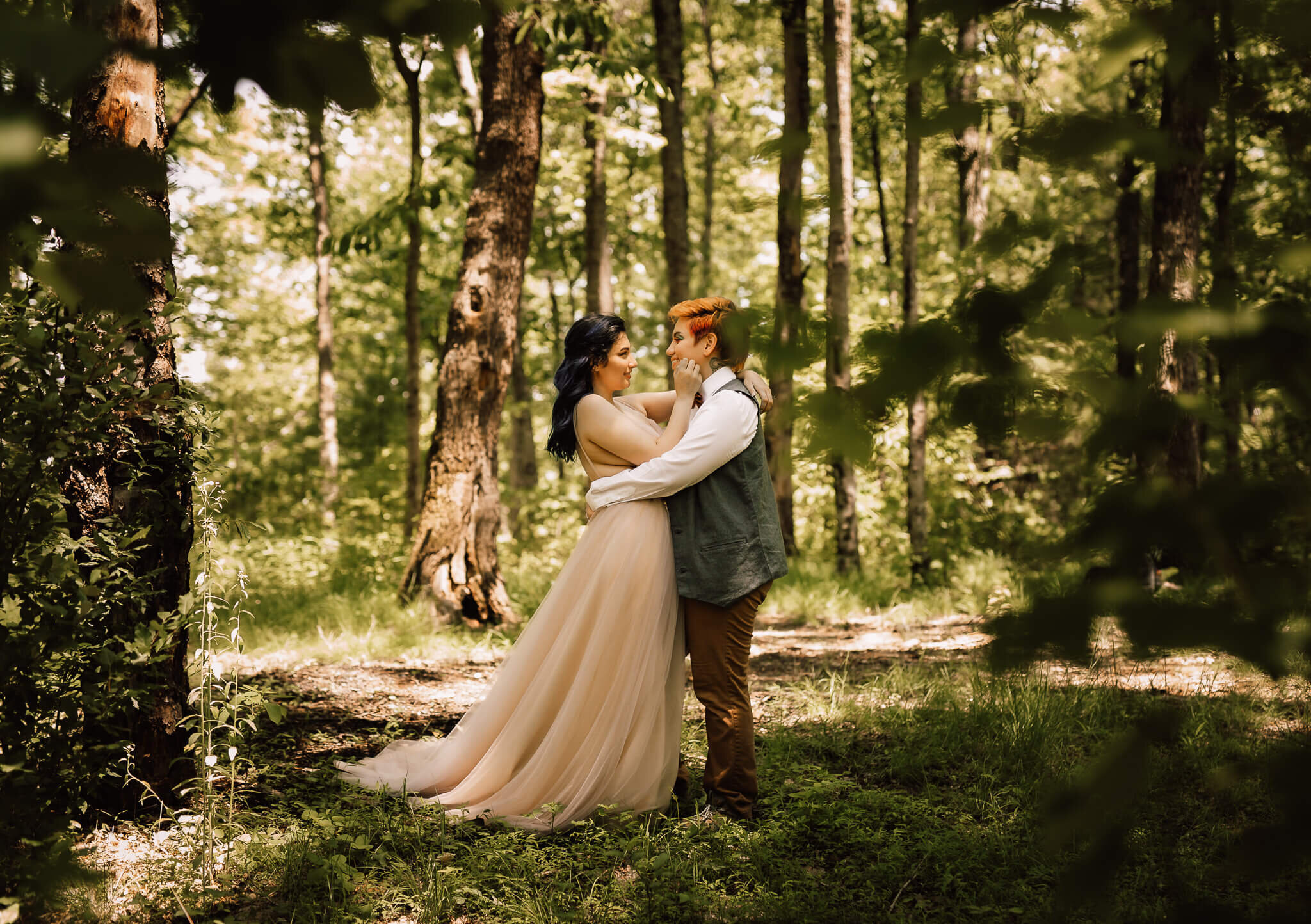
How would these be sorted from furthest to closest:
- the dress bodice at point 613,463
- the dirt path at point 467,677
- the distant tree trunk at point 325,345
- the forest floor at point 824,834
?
the distant tree trunk at point 325,345 < the dirt path at point 467,677 < the dress bodice at point 613,463 < the forest floor at point 824,834

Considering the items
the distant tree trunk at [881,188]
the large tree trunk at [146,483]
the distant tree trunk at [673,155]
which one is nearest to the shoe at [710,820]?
the large tree trunk at [146,483]

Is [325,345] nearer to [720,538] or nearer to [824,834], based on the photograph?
[720,538]

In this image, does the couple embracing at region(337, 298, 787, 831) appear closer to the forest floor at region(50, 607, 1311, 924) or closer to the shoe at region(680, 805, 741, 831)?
the shoe at region(680, 805, 741, 831)

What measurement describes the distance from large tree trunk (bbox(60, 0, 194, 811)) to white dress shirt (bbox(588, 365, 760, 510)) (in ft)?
5.75

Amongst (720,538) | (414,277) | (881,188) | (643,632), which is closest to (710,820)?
(643,632)

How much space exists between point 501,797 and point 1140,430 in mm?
3202

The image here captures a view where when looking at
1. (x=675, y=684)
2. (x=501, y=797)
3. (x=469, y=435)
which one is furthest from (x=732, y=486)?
(x=469, y=435)

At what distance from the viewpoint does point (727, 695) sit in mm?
3703

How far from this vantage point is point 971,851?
3.43m

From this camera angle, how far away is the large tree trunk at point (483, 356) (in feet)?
24.5

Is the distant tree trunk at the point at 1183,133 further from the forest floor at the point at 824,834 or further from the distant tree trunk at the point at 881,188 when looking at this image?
the distant tree trunk at the point at 881,188

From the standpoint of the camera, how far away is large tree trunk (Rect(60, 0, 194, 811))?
312 cm

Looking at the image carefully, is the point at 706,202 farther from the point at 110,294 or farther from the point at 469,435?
the point at 110,294

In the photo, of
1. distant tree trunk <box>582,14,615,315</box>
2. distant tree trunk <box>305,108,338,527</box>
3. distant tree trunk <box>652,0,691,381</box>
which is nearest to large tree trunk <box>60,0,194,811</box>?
distant tree trunk <box>652,0,691,381</box>
